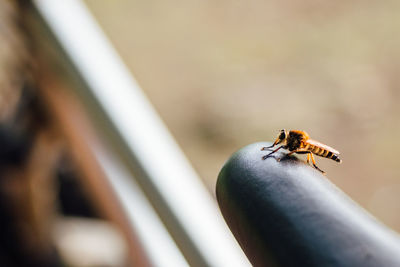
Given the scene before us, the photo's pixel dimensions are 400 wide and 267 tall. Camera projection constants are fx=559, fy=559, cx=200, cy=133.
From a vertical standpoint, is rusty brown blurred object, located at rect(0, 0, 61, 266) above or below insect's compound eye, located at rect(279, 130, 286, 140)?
above

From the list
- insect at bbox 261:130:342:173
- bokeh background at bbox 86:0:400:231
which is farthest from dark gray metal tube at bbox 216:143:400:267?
bokeh background at bbox 86:0:400:231

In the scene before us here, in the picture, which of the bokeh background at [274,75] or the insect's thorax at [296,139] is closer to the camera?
the insect's thorax at [296,139]

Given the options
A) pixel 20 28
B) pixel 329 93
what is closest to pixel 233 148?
pixel 329 93

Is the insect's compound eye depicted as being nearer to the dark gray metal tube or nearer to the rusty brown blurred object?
the dark gray metal tube

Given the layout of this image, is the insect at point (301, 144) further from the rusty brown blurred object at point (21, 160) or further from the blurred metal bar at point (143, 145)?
the rusty brown blurred object at point (21, 160)

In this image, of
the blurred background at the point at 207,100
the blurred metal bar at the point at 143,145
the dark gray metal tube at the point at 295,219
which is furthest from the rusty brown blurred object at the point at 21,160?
the dark gray metal tube at the point at 295,219

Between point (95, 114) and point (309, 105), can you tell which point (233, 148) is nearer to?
point (309, 105)

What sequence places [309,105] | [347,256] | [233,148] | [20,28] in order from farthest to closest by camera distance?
[309,105] < [233,148] < [20,28] < [347,256]
